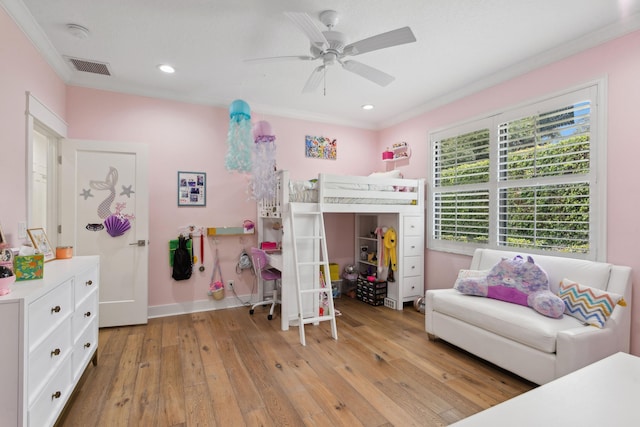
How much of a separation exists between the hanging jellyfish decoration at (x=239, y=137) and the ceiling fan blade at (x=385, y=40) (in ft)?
5.11

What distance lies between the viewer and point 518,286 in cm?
261

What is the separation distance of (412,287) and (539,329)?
1.96 meters

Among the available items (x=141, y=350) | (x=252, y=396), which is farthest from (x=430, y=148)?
(x=141, y=350)

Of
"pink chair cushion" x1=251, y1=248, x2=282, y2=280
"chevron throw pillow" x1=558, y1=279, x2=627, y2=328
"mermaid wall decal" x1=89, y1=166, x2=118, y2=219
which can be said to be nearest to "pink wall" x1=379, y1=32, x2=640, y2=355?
"chevron throw pillow" x1=558, y1=279, x2=627, y2=328

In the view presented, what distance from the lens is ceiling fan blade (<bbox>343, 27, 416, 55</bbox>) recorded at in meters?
1.95

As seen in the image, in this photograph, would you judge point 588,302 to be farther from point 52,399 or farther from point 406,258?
point 52,399

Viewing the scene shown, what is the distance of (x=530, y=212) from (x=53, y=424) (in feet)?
12.7

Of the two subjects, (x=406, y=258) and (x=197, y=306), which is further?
(x=406, y=258)

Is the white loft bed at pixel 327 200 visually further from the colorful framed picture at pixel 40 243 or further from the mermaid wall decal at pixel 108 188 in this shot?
the colorful framed picture at pixel 40 243

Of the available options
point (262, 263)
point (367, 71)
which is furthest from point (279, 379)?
point (367, 71)

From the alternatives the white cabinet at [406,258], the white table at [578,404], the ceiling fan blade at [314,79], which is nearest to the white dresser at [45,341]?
the white table at [578,404]

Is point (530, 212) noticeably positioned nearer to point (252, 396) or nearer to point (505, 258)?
point (505, 258)

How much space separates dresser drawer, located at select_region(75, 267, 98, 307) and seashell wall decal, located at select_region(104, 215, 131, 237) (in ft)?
3.31

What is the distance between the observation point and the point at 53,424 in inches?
64.9
